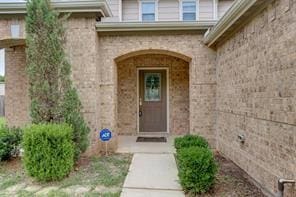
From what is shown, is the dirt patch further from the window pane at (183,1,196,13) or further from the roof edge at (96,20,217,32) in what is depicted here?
the window pane at (183,1,196,13)

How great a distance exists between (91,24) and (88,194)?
435 cm

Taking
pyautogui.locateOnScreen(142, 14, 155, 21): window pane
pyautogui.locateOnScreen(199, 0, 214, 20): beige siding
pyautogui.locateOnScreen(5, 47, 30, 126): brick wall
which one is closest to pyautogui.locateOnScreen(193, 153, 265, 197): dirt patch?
pyautogui.locateOnScreen(5, 47, 30, 126): brick wall

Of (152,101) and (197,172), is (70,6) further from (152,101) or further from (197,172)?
(197,172)

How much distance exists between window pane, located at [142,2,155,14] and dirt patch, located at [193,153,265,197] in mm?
7936

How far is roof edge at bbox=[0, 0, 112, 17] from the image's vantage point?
6570 millimetres

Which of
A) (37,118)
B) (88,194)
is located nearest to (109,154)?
(37,118)

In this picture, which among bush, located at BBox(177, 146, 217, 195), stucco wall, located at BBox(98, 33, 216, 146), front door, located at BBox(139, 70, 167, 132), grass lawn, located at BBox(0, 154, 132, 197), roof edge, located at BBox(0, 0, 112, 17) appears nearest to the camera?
bush, located at BBox(177, 146, 217, 195)

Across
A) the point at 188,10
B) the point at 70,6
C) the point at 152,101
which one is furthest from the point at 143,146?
the point at 188,10

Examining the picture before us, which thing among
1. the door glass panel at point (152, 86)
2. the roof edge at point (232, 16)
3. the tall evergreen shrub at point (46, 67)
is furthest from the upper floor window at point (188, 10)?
the tall evergreen shrub at point (46, 67)

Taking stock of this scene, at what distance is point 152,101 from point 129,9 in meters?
4.40

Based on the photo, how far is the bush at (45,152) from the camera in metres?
4.86

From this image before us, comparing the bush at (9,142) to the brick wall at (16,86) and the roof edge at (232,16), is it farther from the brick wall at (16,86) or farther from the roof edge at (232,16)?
the roof edge at (232,16)

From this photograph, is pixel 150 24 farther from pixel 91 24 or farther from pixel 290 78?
pixel 290 78

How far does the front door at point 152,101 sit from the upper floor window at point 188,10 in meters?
3.24
